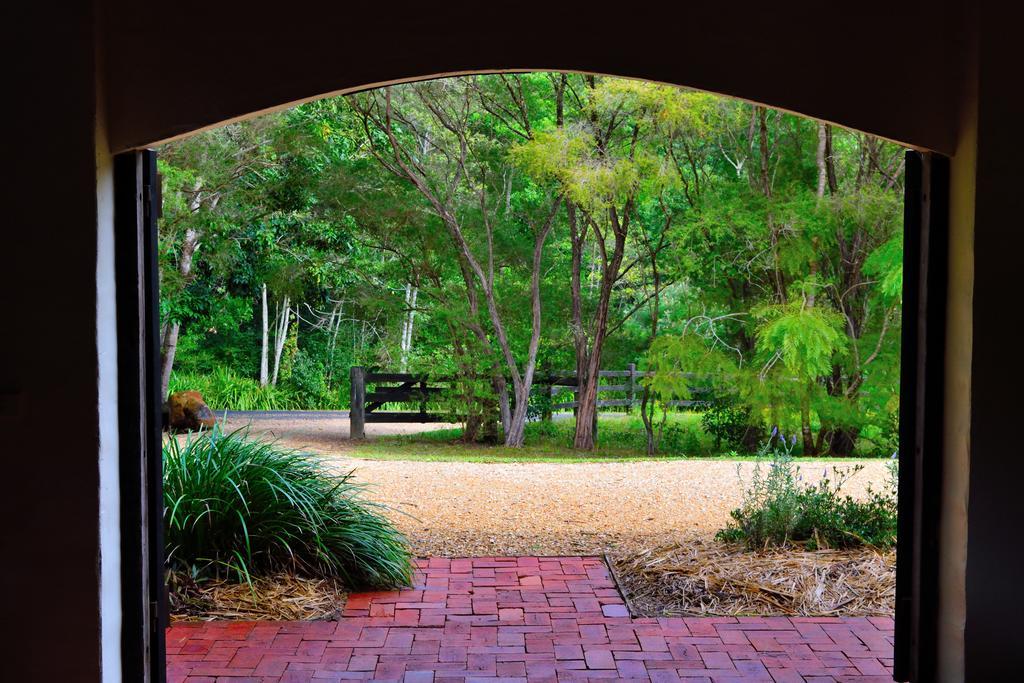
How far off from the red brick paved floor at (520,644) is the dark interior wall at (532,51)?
87.5 inches

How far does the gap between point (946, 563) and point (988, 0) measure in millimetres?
1960

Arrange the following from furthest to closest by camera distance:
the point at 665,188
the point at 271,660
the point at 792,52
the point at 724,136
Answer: the point at 724,136, the point at 665,188, the point at 271,660, the point at 792,52

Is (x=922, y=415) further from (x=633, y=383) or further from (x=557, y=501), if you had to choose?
(x=633, y=383)

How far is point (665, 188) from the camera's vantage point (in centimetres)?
1092

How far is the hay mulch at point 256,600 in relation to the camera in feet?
14.6

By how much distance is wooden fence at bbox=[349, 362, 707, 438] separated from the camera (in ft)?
41.3

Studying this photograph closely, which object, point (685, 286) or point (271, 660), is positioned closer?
point (271, 660)

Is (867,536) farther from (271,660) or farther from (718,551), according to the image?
(271,660)

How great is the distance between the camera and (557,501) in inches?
293

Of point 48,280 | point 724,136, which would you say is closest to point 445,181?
point 724,136

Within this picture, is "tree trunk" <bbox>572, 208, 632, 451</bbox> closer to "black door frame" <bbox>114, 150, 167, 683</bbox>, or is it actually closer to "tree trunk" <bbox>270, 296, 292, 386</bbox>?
"tree trunk" <bbox>270, 296, 292, 386</bbox>

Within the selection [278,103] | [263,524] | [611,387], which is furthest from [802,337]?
[278,103]

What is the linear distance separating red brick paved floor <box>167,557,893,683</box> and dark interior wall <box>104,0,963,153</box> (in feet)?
7.30

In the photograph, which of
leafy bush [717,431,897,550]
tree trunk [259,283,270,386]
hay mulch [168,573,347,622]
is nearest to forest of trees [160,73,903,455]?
tree trunk [259,283,270,386]
